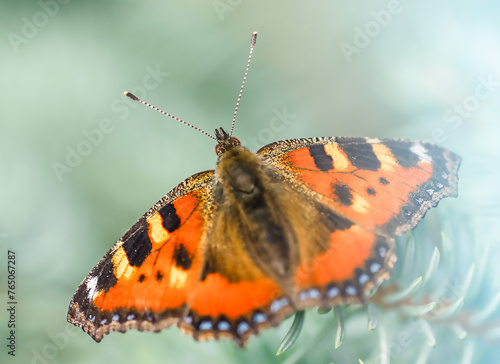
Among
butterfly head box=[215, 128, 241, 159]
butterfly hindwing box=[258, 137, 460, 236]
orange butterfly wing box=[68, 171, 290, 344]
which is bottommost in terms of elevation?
orange butterfly wing box=[68, 171, 290, 344]

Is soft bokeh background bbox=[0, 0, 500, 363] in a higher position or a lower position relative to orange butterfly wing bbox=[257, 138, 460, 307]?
higher

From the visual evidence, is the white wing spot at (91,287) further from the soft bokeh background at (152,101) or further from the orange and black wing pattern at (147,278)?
the soft bokeh background at (152,101)

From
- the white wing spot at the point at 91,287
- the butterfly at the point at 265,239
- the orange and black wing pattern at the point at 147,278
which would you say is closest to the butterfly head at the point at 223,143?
the butterfly at the point at 265,239

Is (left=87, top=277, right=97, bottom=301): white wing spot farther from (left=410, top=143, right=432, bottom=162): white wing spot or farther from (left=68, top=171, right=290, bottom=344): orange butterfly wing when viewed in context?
(left=410, top=143, right=432, bottom=162): white wing spot

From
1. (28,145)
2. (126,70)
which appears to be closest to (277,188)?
(126,70)

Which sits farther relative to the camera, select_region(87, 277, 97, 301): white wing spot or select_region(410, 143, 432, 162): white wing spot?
select_region(410, 143, 432, 162): white wing spot

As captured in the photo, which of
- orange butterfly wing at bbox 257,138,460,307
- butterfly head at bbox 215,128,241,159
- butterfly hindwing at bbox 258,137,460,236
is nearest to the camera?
orange butterfly wing at bbox 257,138,460,307

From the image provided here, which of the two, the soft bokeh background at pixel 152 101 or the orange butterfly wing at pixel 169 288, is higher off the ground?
the soft bokeh background at pixel 152 101

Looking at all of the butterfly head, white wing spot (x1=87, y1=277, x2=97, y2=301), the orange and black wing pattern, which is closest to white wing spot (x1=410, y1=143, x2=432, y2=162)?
the butterfly head

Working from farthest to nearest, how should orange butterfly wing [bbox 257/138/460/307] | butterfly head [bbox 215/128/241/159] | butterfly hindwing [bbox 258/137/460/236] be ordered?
butterfly head [bbox 215/128/241/159] < butterfly hindwing [bbox 258/137/460/236] < orange butterfly wing [bbox 257/138/460/307]

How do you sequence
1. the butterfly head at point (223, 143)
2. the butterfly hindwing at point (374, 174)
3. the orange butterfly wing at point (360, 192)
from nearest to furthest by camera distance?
1. the orange butterfly wing at point (360, 192)
2. the butterfly hindwing at point (374, 174)
3. the butterfly head at point (223, 143)
